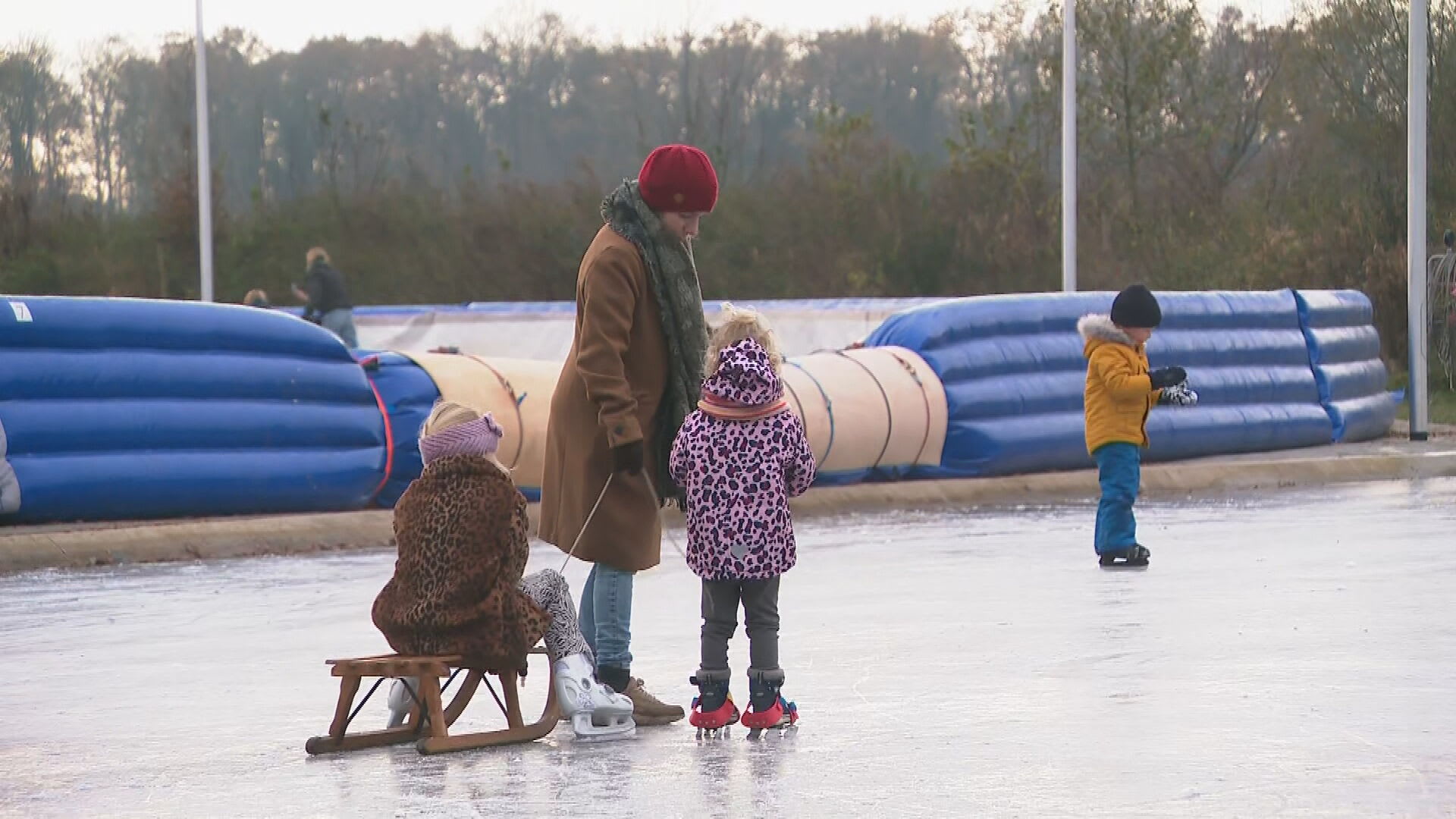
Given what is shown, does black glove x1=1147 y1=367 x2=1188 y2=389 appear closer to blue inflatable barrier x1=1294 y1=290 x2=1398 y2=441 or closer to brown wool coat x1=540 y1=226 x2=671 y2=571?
brown wool coat x1=540 y1=226 x2=671 y2=571

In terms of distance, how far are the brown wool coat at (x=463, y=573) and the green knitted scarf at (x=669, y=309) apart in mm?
588

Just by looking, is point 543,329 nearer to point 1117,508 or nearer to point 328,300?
point 328,300

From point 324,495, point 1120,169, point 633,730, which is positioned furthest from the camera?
point 1120,169

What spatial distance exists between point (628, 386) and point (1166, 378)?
4.82 metres

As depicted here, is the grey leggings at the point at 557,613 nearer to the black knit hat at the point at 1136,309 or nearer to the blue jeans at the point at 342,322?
the black knit hat at the point at 1136,309

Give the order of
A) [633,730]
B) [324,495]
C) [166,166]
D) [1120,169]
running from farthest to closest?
[166,166], [1120,169], [324,495], [633,730]

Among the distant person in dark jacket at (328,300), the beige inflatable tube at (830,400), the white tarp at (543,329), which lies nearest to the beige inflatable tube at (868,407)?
the beige inflatable tube at (830,400)

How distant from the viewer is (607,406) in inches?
265

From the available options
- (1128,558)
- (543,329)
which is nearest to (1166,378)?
(1128,558)

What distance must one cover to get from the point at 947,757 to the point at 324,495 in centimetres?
780

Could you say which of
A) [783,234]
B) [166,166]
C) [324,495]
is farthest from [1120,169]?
[324,495]

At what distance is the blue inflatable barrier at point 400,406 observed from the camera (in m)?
13.7

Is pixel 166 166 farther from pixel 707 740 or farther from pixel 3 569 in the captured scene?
pixel 707 740

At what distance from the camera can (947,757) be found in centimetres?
613
